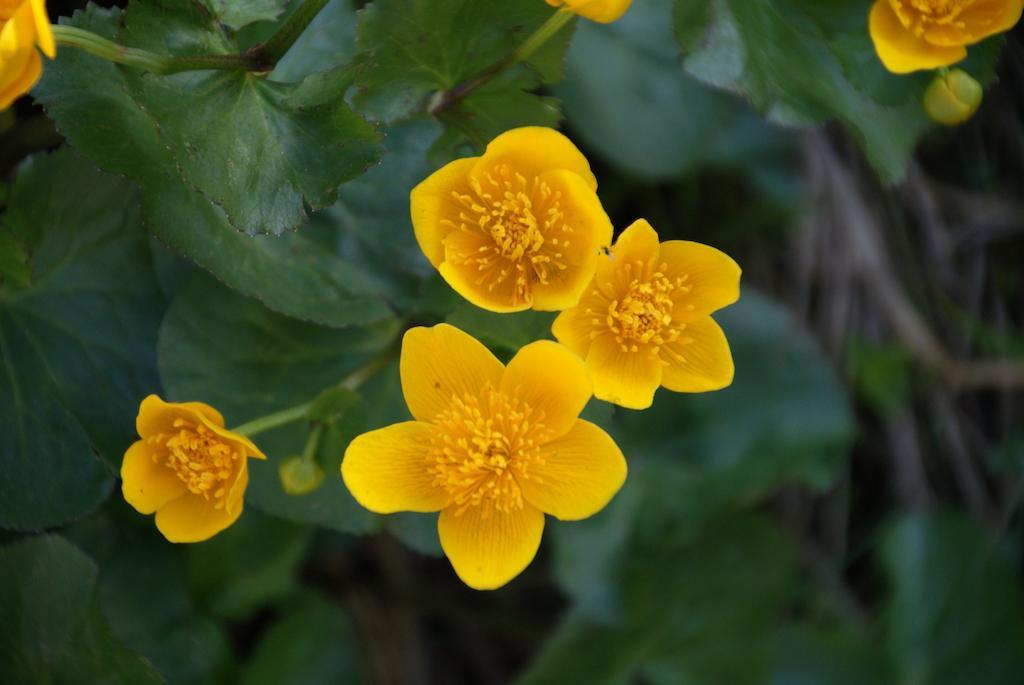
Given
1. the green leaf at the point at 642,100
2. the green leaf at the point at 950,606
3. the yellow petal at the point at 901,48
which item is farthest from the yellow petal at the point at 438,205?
the green leaf at the point at 950,606

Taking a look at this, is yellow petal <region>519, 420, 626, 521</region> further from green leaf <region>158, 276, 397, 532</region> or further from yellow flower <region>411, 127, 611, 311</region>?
green leaf <region>158, 276, 397, 532</region>

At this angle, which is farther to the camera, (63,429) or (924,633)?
(924,633)

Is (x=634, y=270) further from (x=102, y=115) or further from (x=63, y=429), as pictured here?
(x=63, y=429)

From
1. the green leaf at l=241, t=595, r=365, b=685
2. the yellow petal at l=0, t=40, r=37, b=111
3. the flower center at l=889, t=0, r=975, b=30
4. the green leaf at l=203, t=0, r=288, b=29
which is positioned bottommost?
the green leaf at l=241, t=595, r=365, b=685

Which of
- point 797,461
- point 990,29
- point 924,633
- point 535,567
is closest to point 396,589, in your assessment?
point 535,567

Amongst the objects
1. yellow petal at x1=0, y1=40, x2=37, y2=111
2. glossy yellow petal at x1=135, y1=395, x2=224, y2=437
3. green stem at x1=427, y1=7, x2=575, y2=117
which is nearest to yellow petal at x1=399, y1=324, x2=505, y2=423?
glossy yellow petal at x1=135, y1=395, x2=224, y2=437

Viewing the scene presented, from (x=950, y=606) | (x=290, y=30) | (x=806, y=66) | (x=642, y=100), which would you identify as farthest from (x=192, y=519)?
(x=950, y=606)
